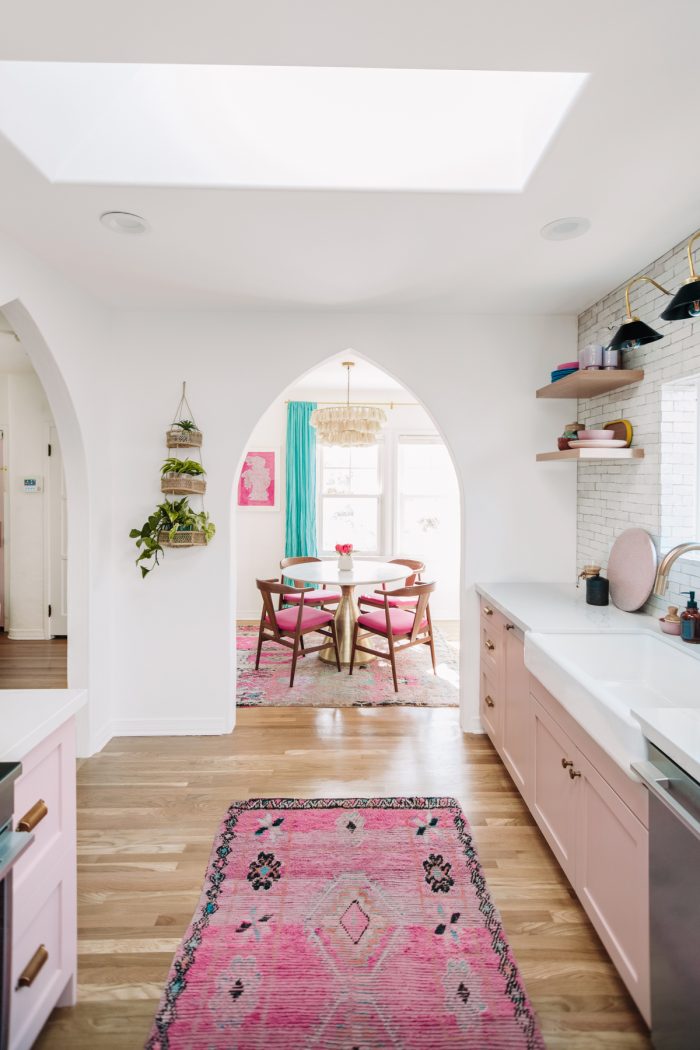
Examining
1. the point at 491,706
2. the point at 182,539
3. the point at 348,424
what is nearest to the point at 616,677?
the point at 491,706

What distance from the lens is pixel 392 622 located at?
4.22 meters

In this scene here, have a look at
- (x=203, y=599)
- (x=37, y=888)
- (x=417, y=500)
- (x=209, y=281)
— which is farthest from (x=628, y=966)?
(x=417, y=500)

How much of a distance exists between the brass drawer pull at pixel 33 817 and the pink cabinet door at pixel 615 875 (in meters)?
1.47

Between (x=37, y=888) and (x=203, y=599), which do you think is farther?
(x=203, y=599)

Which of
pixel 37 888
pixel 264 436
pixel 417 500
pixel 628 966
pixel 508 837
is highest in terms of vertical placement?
pixel 264 436

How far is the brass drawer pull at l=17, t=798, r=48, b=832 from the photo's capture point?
49.2 inches

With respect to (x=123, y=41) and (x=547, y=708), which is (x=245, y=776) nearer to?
(x=547, y=708)

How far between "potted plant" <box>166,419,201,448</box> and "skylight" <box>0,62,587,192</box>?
1.39 metres

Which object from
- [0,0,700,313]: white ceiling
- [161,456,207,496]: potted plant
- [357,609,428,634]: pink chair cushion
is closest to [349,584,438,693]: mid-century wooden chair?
[357,609,428,634]: pink chair cushion

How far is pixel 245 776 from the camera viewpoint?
110 inches

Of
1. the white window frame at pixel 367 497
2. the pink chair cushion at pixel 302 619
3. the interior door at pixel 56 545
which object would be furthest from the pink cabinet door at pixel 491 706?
the interior door at pixel 56 545

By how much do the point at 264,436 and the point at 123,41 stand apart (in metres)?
4.89

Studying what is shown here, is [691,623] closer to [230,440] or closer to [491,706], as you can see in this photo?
[491,706]

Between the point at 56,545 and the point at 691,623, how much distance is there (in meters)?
5.51
